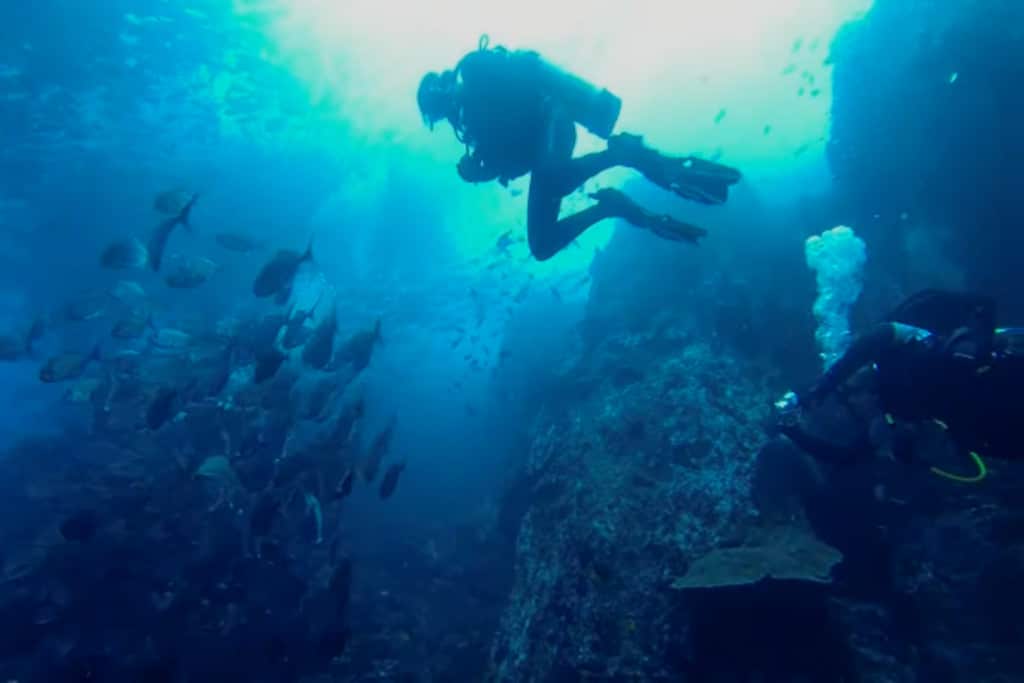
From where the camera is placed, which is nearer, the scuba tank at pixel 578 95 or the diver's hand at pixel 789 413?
the scuba tank at pixel 578 95

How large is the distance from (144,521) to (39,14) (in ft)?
47.8

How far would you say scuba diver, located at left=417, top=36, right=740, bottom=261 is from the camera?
530 cm

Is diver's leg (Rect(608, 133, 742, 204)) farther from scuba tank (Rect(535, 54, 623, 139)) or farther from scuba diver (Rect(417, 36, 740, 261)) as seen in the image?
scuba tank (Rect(535, 54, 623, 139))

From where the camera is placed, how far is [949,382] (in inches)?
191

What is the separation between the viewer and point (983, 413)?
4.72 meters

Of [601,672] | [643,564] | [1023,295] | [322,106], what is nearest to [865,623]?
[643,564]

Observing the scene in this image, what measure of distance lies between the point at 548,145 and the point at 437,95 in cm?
146

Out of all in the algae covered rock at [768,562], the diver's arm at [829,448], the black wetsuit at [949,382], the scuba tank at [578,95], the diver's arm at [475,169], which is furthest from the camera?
the algae covered rock at [768,562]

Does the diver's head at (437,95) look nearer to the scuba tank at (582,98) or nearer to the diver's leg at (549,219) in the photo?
the scuba tank at (582,98)

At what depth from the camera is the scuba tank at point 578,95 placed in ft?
17.6

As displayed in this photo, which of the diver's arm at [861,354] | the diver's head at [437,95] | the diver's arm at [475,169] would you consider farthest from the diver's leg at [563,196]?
the diver's arm at [861,354]

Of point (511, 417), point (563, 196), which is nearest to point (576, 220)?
point (563, 196)

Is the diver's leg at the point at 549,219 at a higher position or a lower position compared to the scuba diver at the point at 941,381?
higher

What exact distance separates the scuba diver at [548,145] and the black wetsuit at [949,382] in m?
2.03
